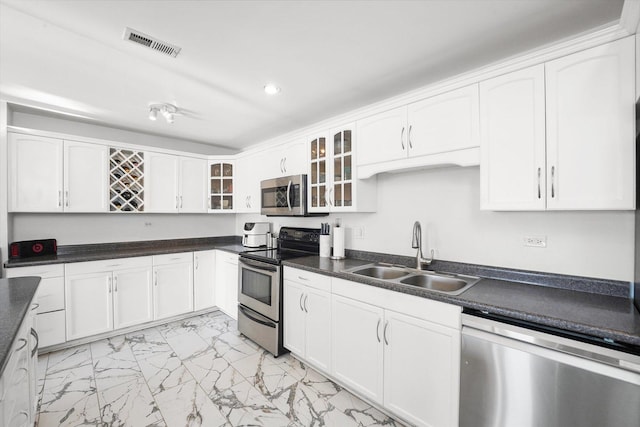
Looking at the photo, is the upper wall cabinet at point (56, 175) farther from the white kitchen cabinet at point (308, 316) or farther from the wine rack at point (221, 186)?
the white kitchen cabinet at point (308, 316)

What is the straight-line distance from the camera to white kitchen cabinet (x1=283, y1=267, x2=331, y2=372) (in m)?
2.29

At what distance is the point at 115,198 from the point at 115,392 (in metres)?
2.17

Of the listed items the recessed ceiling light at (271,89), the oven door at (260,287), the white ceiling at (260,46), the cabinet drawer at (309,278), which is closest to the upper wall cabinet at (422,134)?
the white ceiling at (260,46)

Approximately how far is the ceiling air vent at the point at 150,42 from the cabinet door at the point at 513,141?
6.66 feet

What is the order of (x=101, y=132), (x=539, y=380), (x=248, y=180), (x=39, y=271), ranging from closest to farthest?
(x=539, y=380)
(x=39, y=271)
(x=101, y=132)
(x=248, y=180)

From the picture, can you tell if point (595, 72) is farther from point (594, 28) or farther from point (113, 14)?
point (113, 14)

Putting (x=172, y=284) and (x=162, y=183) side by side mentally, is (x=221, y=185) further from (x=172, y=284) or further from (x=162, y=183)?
(x=172, y=284)

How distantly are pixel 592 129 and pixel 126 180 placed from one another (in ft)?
14.3

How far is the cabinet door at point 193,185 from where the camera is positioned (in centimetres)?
389

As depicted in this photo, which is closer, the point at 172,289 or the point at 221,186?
the point at 172,289

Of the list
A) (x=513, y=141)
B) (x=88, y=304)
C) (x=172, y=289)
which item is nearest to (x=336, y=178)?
(x=513, y=141)

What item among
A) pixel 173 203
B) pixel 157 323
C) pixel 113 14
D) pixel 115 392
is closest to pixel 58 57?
pixel 113 14

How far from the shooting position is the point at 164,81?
2.28m

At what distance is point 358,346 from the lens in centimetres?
205
